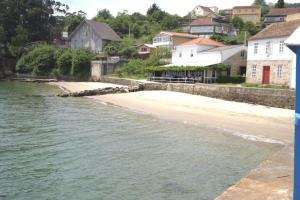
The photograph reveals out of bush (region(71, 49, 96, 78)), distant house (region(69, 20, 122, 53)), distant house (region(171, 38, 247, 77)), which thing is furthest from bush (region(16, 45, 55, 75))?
distant house (region(171, 38, 247, 77))

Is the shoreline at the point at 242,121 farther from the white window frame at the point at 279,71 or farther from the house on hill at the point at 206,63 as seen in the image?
the white window frame at the point at 279,71

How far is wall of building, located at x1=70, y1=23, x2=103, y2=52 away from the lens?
88062 millimetres

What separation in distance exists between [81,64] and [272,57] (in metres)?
40.8

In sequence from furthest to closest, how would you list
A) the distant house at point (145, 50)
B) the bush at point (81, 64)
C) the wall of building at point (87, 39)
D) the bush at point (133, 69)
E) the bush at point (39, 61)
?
the wall of building at point (87, 39) < the bush at point (39, 61) < the distant house at point (145, 50) < the bush at point (81, 64) < the bush at point (133, 69)

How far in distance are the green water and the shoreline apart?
167cm

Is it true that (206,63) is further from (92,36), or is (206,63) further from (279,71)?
(92,36)

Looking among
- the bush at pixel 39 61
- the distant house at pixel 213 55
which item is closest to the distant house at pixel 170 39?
the distant house at pixel 213 55

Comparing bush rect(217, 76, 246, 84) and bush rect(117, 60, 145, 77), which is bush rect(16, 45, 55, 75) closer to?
bush rect(117, 60, 145, 77)

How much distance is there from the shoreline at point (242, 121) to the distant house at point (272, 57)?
7.27 metres

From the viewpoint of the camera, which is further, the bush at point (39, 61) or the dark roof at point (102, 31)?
the dark roof at point (102, 31)

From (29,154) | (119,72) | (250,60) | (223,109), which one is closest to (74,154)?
(29,154)

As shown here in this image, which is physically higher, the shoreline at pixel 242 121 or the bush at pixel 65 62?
the bush at pixel 65 62

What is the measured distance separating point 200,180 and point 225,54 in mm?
37369

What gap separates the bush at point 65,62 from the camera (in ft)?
245
